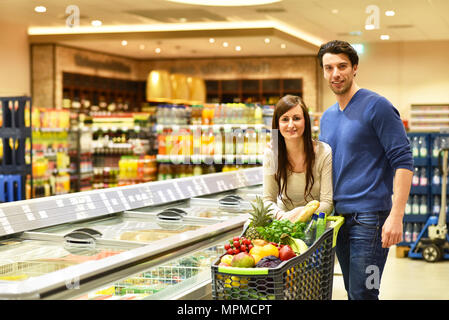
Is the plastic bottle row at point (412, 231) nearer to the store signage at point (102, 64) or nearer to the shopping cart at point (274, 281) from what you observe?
the shopping cart at point (274, 281)

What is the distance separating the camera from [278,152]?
7.68 ft

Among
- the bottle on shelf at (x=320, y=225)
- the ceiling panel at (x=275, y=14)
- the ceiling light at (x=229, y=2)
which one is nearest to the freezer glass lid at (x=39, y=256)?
the bottle on shelf at (x=320, y=225)

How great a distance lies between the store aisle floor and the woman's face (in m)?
3.21

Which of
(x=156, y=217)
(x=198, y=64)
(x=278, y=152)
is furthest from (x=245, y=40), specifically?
(x=278, y=152)

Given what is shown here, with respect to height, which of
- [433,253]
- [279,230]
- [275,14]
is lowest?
[433,253]

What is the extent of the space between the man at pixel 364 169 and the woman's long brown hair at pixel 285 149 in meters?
0.13

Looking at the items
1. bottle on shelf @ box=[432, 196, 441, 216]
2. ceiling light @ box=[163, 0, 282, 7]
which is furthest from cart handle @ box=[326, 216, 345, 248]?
ceiling light @ box=[163, 0, 282, 7]

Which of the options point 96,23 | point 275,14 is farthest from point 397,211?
point 96,23

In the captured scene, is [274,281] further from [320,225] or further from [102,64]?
[102,64]

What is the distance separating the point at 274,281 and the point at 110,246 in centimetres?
101

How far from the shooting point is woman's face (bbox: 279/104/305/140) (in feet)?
7.35

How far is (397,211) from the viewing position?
2.19m

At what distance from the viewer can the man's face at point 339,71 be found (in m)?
2.29
